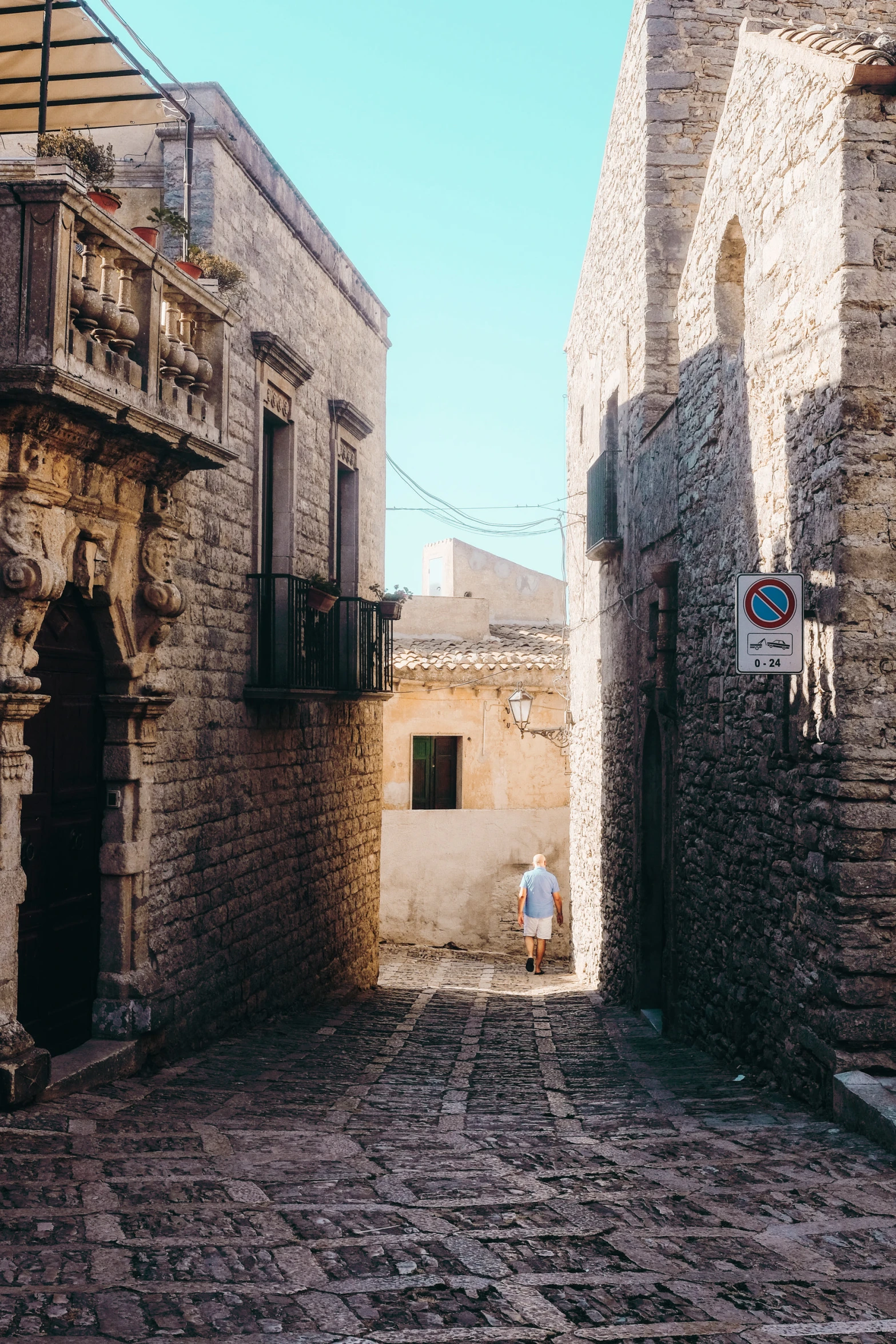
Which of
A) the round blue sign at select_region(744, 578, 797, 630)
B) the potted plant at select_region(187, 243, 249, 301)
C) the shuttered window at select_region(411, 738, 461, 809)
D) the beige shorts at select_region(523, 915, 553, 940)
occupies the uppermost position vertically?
the potted plant at select_region(187, 243, 249, 301)

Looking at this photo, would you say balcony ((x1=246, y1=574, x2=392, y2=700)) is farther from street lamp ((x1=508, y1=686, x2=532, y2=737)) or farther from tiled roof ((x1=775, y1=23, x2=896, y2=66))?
street lamp ((x1=508, y1=686, x2=532, y2=737))

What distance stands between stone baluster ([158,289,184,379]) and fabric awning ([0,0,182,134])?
1.43m

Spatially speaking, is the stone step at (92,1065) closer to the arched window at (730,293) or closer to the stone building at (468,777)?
the arched window at (730,293)

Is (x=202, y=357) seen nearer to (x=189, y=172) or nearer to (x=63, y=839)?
(x=189, y=172)

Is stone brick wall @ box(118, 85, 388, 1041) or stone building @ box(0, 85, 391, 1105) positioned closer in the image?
stone building @ box(0, 85, 391, 1105)

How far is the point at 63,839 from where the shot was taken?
6145mm

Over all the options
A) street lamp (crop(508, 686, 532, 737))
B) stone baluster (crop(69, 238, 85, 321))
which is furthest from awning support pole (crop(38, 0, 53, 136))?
street lamp (crop(508, 686, 532, 737))

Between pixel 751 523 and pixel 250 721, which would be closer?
pixel 751 523

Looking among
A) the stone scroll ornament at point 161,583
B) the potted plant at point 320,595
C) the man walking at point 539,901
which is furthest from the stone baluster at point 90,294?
the man walking at point 539,901

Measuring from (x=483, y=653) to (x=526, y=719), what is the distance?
2840 millimetres

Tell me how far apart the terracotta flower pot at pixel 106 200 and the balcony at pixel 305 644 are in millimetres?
2908

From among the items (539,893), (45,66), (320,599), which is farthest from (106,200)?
(539,893)

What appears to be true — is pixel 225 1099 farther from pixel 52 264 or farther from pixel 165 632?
pixel 52 264

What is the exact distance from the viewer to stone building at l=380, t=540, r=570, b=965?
16.9 m
